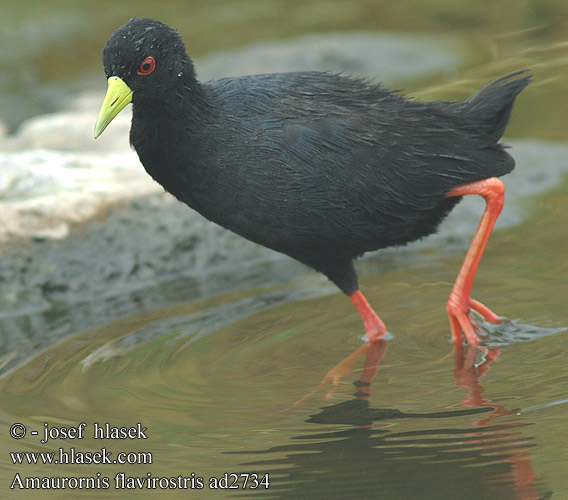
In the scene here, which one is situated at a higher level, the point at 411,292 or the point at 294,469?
the point at 411,292

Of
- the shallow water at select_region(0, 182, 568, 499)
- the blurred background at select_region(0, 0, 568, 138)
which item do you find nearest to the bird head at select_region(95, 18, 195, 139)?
the shallow water at select_region(0, 182, 568, 499)

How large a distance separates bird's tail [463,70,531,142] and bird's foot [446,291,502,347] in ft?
3.13

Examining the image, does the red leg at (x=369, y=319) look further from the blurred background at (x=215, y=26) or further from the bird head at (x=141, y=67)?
the blurred background at (x=215, y=26)

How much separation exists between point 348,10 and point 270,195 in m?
7.34

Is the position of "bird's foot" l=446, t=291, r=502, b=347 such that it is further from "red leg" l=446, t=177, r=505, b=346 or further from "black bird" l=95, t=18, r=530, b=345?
"black bird" l=95, t=18, r=530, b=345

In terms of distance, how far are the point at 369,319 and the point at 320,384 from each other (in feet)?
2.72

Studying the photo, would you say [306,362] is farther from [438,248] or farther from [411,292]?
[438,248]

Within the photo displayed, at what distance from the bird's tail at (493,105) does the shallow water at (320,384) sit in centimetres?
115

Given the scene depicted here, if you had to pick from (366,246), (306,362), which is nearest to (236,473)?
(306,362)

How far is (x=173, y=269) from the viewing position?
690 cm

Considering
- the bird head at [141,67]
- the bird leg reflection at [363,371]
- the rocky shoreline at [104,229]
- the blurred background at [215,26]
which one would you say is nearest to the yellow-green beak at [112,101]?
the bird head at [141,67]

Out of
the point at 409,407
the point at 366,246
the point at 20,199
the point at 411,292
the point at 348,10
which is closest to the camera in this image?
the point at 409,407

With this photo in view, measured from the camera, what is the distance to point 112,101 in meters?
4.70

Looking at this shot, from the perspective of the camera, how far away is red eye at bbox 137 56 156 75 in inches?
186
